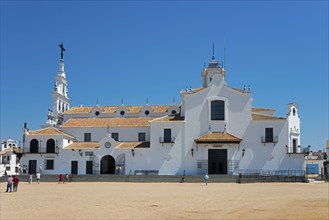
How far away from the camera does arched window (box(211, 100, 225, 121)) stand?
165ft

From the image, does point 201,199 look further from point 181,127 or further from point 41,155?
point 41,155

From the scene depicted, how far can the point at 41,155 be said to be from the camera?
5197cm

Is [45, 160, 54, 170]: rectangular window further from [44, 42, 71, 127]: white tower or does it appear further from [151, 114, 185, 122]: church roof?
[151, 114, 185, 122]: church roof

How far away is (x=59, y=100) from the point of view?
63.0 m

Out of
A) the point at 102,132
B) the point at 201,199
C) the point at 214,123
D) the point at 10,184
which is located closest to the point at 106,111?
the point at 102,132

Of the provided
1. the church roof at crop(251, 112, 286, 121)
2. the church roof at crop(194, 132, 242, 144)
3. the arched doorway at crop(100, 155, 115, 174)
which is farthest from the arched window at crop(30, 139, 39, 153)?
the church roof at crop(251, 112, 286, 121)

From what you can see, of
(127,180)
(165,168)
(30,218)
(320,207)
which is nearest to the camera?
(30,218)

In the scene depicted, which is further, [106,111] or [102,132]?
[106,111]

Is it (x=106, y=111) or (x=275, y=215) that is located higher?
(x=106, y=111)

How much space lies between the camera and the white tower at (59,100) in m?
61.8

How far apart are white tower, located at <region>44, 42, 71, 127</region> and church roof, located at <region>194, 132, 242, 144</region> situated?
22516 millimetres

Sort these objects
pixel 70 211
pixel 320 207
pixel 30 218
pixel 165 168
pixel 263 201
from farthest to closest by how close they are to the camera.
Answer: pixel 165 168, pixel 263 201, pixel 320 207, pixel 70 211, pixel 30 218

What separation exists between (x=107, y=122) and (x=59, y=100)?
1081cm

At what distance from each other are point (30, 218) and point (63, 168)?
34.7 m
